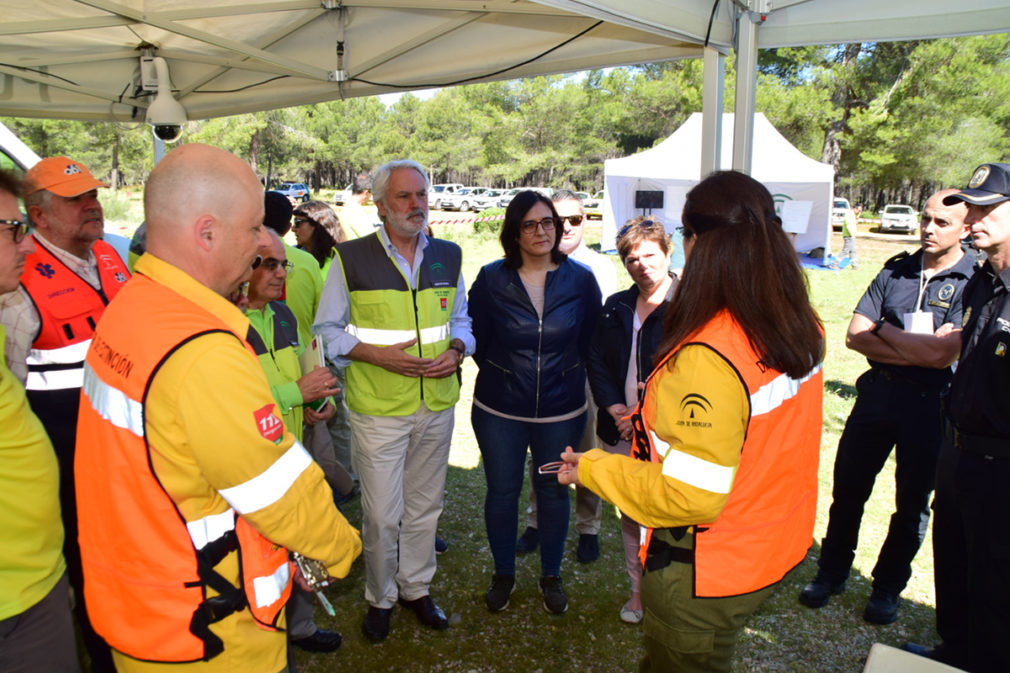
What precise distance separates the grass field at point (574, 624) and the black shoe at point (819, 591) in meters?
0.04

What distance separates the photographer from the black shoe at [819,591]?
331 centimetres

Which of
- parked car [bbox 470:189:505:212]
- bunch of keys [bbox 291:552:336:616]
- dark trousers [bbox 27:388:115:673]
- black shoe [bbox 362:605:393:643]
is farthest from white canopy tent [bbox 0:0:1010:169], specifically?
parked car [bbox 470:189:505:212]

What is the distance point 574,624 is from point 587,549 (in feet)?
2.07

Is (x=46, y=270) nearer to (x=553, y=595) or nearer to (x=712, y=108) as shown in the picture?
(x=553, y=595)

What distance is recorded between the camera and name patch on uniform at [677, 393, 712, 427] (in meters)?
1.52

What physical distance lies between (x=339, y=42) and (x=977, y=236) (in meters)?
3.62

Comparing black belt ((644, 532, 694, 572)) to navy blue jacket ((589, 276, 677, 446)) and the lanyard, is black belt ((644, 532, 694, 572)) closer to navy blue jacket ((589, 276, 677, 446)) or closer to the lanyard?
navy blue jacket ((589, 276, 677, 446))

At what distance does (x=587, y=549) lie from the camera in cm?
379

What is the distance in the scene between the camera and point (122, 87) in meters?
4.86

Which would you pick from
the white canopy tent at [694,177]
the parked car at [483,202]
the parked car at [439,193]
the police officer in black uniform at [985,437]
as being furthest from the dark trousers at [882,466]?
the parked car at [439,193]

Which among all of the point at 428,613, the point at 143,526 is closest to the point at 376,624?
the point at 428,613

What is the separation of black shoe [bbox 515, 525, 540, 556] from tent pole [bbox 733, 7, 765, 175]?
8.00ft

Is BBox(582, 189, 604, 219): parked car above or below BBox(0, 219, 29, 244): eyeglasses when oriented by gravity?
above

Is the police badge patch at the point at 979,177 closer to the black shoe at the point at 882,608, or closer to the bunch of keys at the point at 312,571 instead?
the black shoe at the point at 882,608
